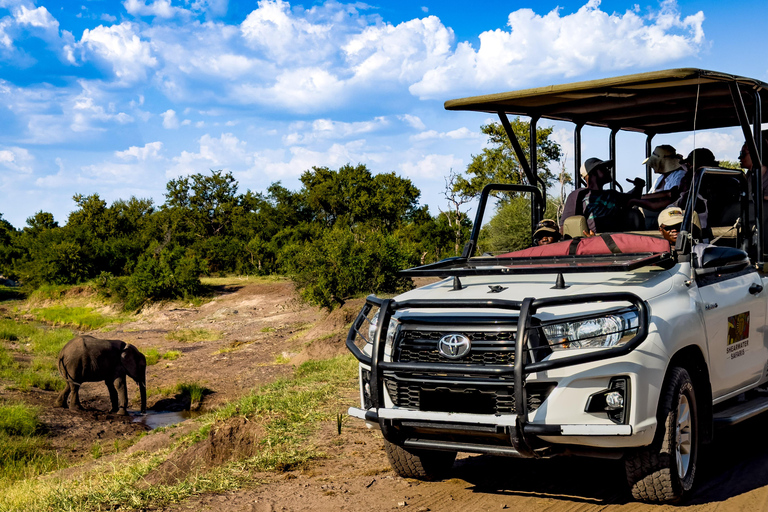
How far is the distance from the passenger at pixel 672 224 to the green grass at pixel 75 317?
1146 inches

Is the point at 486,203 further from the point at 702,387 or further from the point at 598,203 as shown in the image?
the point at 702,387

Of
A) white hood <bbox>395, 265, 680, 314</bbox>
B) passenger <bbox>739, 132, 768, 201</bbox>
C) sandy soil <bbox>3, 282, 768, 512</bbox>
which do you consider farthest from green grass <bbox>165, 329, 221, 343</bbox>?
white hood <bbox>395, 265, 680, 314</bbox>

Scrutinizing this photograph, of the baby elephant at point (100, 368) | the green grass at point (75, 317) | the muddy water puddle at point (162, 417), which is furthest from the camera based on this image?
the green grass at point (75, 317)

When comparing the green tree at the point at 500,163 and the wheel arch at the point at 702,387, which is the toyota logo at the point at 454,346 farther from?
the green tree at the point at 500,163

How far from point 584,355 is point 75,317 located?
1314 inches

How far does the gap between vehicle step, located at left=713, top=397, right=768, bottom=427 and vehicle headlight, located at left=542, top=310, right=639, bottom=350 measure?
1386 mm

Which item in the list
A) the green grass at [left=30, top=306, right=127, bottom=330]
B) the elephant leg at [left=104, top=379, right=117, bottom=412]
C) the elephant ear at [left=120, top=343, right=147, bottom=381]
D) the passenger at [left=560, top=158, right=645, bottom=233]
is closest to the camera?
the passenger at [left=560, top=158, right=645, bottom=233]

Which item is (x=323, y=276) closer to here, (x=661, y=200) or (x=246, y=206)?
(x=661, y=200)

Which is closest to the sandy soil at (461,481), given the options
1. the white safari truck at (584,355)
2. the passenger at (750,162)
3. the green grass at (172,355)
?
the white safari truck at (584,355)

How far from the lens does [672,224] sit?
5.57 meters

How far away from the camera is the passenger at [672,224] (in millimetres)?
5551

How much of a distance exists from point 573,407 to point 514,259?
1793 mm

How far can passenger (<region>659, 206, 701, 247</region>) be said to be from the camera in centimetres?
555

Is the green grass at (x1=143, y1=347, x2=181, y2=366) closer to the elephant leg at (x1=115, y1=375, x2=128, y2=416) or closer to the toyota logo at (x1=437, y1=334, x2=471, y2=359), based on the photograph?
the elephant leg at (x1=115, y1=375, x2=128, y2=416)
